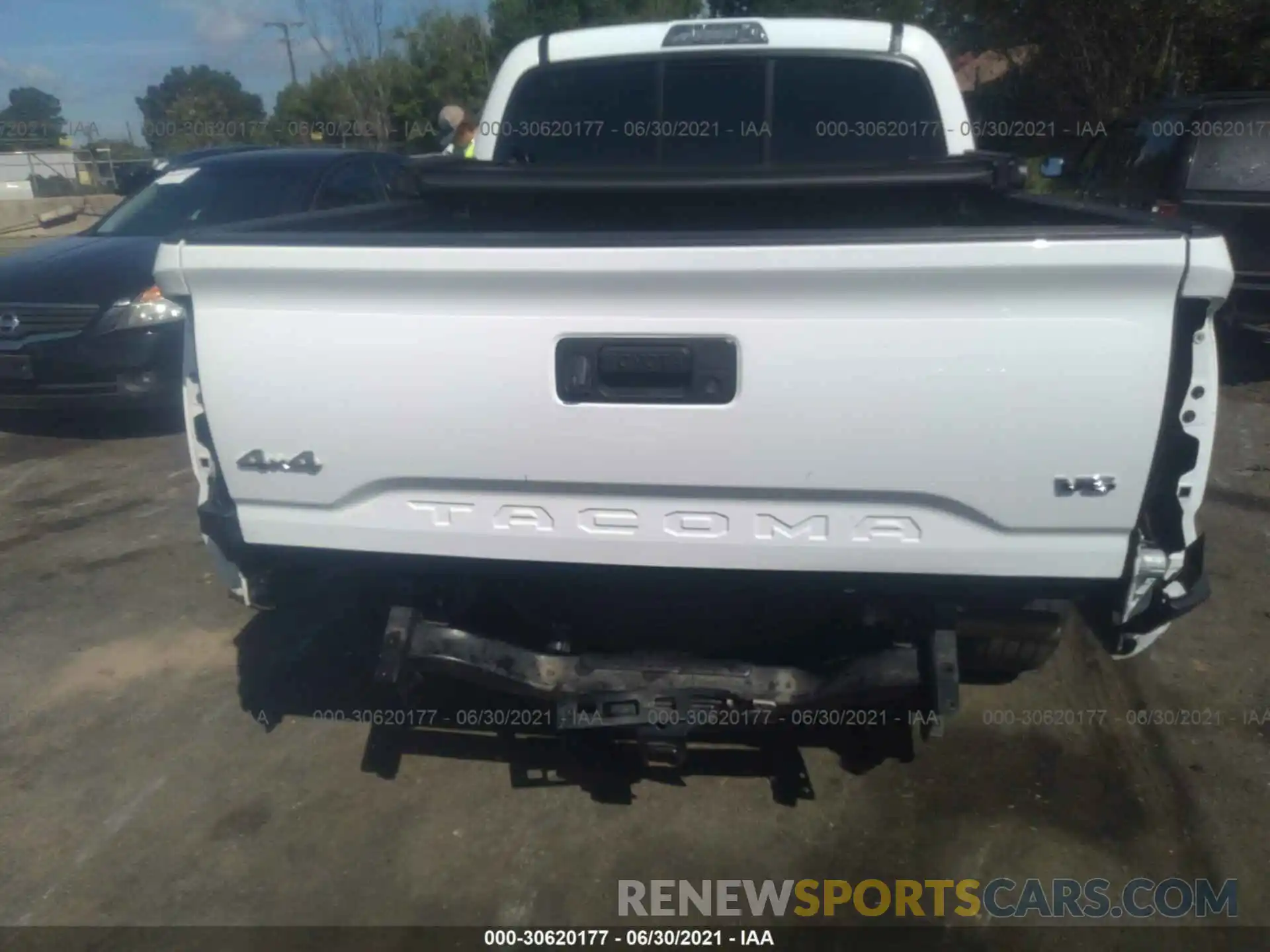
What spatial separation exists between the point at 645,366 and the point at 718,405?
0.61ft

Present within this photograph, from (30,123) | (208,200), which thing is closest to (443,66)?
(30,123)

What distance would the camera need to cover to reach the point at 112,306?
22.9ft

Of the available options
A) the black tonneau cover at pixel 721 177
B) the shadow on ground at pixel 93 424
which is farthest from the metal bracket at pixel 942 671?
the shadow on ground at pixel 93 424

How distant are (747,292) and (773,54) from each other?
227cm

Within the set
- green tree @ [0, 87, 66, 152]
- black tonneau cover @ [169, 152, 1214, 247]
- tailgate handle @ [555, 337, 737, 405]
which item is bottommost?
green tree @ [0, 87, 66, 152]

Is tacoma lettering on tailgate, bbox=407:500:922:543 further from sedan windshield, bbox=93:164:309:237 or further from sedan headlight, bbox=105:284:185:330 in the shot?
sedan windshield, bbox=93:164:309:237

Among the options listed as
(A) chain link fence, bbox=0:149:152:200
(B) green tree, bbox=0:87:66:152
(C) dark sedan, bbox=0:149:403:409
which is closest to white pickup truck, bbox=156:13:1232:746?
(C) dark sedan, bbox=0:149:403:409

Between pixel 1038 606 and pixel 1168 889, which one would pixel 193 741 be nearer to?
pixel 1038 606

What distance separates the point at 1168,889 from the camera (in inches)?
116

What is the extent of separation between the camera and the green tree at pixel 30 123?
44750 mm

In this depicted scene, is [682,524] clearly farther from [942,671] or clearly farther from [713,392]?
[942,671]

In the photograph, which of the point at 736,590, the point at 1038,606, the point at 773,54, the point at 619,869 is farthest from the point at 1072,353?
the point at 773,54

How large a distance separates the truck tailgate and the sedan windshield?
209 inches

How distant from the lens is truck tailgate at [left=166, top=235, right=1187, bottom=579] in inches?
91.3
